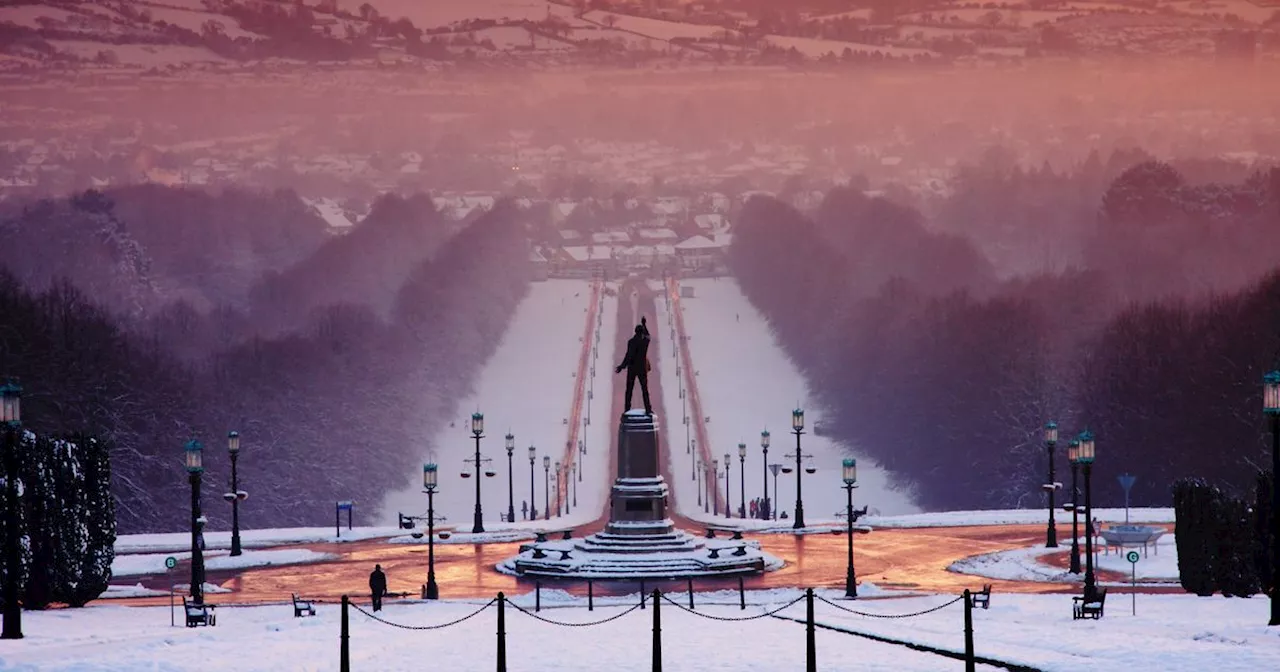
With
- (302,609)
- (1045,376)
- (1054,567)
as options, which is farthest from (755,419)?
(302,609)

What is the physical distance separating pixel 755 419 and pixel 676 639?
Result: 3943 inches

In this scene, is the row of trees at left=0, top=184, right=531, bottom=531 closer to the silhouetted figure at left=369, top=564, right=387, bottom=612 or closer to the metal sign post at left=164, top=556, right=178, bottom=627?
the metal sign post at left=164, top=556, right=178, bottom=627

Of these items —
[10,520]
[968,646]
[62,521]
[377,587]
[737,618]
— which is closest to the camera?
[968,646]

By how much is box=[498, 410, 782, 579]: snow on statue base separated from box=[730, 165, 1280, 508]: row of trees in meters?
29.7

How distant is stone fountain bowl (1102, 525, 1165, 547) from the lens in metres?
68.9

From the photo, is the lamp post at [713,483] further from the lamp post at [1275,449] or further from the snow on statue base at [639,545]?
the lamp post at [1275,449]

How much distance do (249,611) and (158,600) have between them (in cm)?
557

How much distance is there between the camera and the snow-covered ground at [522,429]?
118 metres

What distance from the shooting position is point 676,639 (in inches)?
1876

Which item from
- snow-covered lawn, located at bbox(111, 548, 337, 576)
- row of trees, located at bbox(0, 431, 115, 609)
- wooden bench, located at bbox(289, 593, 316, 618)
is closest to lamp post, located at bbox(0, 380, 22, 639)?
row of trees, located at bbox(0, 431, 115, 609)

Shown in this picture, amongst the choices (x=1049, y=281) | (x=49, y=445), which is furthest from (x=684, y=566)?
(x=1049, y=281)

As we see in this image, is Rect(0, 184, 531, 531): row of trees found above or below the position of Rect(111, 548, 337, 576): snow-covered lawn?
above

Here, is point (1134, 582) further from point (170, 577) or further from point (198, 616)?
point (170, 577)

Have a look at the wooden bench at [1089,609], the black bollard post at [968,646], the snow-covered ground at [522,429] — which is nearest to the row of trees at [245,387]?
the snow-covered ground at [522,429]
